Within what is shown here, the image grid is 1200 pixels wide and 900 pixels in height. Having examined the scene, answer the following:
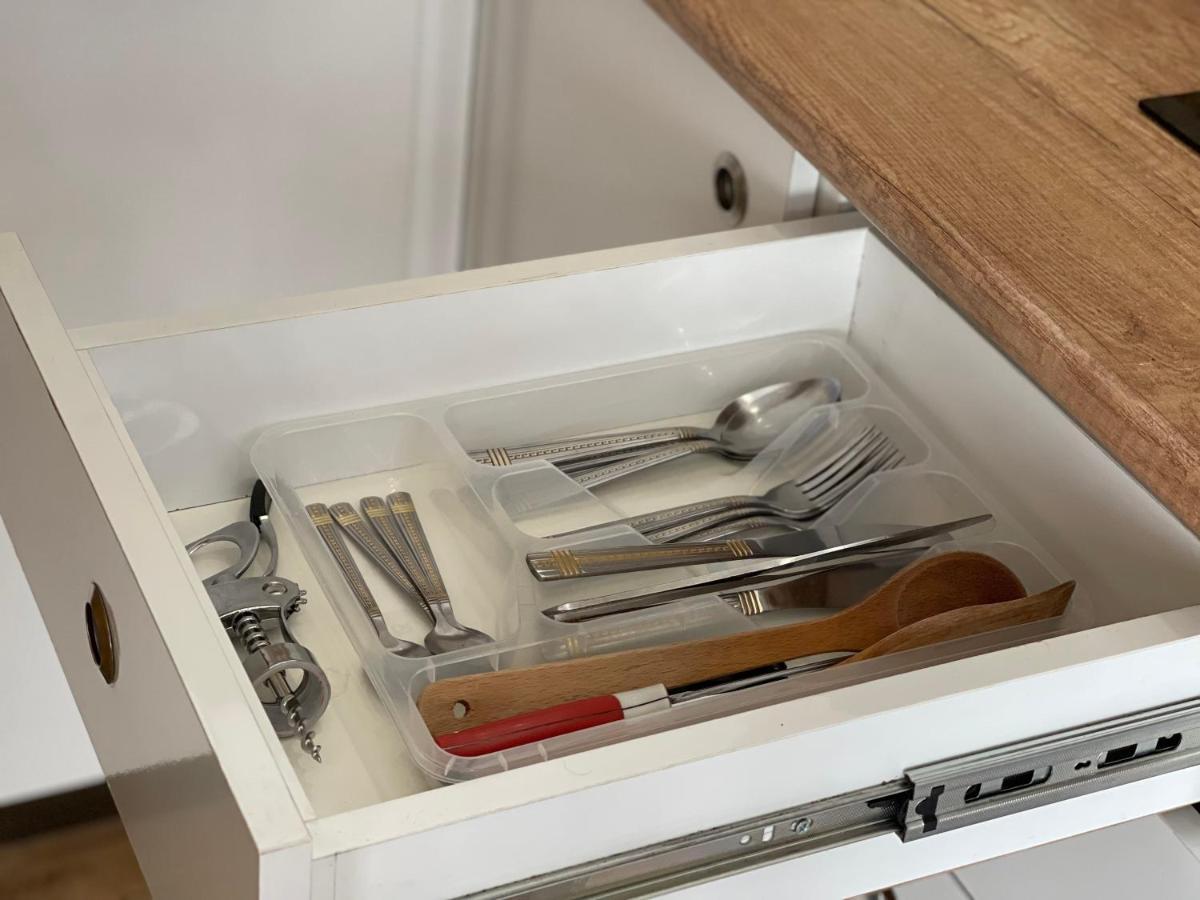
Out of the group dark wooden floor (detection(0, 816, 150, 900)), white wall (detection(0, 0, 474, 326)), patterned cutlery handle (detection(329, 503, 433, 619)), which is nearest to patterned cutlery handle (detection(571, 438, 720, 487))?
patterned cutlery handle (detection(329, 503, 433, 619))

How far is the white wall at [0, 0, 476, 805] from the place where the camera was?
1.23 meters

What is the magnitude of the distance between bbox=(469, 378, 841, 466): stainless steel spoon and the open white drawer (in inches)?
1.8

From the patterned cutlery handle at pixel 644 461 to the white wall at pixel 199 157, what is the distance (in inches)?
26.2

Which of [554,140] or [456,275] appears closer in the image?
[456,275]

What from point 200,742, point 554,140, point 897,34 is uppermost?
point 897,34

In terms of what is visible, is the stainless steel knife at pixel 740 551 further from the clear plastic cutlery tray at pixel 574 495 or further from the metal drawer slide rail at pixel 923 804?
the metal drawer slide rail at pixel 923 804

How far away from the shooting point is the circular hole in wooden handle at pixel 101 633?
0.59 meters

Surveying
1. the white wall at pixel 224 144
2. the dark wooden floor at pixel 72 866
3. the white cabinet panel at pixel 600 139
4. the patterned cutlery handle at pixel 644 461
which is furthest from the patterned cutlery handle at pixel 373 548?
the dark wooden floor at pixel 72 866

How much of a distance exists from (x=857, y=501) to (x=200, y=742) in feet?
1.28

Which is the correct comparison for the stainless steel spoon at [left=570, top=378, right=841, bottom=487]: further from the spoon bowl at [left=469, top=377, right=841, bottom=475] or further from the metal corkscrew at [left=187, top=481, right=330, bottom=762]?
the metal corkscrew at [left=187, top=481, right=330, bottom=762]

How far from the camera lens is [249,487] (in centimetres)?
74

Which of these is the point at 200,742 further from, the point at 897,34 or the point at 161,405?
the point at 897,34

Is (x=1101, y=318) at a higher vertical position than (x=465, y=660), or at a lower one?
higher

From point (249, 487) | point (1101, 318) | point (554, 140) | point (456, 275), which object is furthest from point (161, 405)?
point (554, 140)
